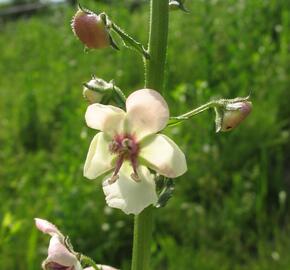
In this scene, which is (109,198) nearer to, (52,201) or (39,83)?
(52,201)

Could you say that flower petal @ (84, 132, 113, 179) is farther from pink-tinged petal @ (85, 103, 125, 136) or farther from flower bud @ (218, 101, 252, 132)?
flower bud @ (218, 101, 252, 132)

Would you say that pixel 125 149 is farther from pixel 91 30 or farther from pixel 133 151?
pixel 91 30

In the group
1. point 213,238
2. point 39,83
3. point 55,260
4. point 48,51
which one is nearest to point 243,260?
point 213,238

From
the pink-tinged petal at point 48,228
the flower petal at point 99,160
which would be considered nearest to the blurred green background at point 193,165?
the pink-tinged petal at point 48,228

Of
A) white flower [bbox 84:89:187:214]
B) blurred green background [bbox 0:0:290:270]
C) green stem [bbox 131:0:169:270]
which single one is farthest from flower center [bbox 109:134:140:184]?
blurred green background [bbox 0:0:290:270]

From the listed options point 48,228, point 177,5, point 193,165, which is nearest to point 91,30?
point 177,5
